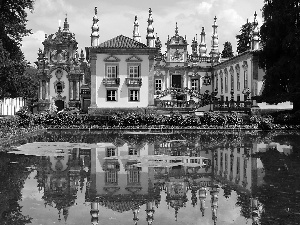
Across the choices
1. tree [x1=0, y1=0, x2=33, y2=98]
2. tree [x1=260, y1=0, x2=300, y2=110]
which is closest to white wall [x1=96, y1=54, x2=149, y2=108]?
tree [x1=0, y1=0, x2=33, y2=98]

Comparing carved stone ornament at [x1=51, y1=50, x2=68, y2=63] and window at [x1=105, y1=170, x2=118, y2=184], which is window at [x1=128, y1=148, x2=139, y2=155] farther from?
carved stone ornament at [x1=51, y1=50, x2=68, y2=63]

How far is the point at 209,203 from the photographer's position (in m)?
8.38

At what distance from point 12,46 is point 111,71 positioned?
36.4 ft

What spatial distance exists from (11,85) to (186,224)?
22443mm

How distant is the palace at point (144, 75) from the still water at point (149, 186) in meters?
20.8

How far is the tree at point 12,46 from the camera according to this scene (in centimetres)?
2552

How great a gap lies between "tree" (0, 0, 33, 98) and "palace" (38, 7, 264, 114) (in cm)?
938

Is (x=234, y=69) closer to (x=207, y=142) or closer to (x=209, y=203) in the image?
(x=207, y=142)

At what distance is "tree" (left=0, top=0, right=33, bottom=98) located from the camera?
25516 millimetres

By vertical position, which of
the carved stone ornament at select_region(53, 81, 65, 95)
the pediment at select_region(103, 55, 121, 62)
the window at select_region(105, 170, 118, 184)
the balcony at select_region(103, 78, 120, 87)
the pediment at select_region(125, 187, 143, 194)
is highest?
the pediment at select_region(103, 55, 121, 62)

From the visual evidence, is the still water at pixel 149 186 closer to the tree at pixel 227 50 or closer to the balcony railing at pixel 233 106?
the balcony railing at pixel 233 106

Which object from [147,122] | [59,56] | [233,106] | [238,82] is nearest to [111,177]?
[147,122]

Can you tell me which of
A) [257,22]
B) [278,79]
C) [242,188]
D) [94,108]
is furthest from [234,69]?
[242,188]

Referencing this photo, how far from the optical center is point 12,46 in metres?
27.8
